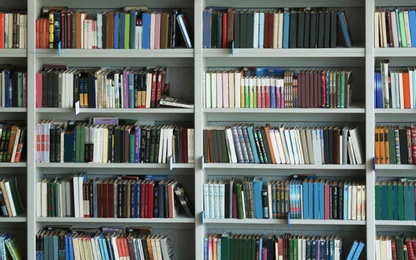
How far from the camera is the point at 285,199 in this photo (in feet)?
19.5

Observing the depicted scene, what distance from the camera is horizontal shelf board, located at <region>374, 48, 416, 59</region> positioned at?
227 inches

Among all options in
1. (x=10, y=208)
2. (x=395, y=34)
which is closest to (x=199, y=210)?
(x=10, y=208)

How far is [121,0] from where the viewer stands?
6.13 metres

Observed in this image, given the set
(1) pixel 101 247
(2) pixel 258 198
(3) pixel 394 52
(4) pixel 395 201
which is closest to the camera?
(3) pixel 394 52

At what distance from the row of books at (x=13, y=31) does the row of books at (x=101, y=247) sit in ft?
3.99

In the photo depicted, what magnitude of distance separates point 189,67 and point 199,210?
922 millimetres

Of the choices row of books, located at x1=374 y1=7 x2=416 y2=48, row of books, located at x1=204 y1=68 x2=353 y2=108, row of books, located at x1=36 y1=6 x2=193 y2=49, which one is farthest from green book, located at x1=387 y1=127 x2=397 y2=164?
row of books, located at x1=36 y1=6 x2=193 y2=49

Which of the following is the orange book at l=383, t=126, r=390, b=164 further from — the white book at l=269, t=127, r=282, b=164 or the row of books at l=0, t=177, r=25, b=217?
the row of books at l=0, t=177, r=25, b=217

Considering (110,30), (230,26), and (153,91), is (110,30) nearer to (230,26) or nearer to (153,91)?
(153,91)

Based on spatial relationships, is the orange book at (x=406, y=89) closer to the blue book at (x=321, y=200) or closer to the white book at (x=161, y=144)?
the blue book at (x=321, y=200)

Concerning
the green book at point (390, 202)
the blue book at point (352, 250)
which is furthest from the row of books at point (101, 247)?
the green book at point (390, 202)

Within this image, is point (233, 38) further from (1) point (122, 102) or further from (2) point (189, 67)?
(1) point (122, 102)

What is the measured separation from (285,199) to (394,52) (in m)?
1.12

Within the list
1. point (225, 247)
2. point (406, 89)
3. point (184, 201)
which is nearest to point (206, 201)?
point (184, 201)
